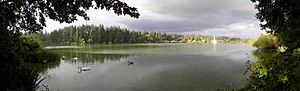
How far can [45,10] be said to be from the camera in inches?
242

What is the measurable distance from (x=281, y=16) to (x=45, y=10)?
36.4ft

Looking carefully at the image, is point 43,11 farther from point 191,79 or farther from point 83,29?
point 83,29

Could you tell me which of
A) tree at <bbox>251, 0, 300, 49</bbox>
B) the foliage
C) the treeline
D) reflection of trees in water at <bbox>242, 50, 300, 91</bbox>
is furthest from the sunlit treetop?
the treeline

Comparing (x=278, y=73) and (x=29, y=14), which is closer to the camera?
(x=29, y=14)

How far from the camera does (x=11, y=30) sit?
20.8 feet

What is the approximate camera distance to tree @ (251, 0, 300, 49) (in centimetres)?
1080

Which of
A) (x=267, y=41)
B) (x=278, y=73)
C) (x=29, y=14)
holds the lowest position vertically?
(x=267, y=41)

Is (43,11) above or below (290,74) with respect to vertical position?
above

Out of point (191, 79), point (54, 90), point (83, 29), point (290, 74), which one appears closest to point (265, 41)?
point (191, 79)

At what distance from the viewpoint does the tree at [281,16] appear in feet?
35.4

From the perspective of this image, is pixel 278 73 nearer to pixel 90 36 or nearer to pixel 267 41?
pixel 267 41

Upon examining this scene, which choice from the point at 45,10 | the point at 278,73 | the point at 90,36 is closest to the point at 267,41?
the point at 278,73

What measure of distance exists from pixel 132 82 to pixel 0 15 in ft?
66.5

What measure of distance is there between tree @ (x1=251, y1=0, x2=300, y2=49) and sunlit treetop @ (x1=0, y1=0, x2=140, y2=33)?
6655mm
